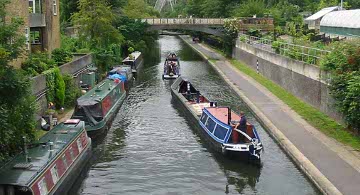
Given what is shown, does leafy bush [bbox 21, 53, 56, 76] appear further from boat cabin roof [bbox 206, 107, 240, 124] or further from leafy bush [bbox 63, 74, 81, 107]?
boat cabin roof [bbox 206, 107, 240, 124]

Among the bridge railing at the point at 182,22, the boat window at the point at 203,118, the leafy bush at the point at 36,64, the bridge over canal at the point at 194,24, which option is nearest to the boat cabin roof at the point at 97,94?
the leafy bush at the point at 36,64

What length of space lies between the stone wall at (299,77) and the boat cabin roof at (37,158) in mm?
13073

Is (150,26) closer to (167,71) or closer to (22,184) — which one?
(167,71)

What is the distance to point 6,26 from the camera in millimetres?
15797

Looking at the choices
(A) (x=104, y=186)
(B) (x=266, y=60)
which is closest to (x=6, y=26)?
(A) (x=104, y=186)

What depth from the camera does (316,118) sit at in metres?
27.5

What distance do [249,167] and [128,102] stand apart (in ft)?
58.8

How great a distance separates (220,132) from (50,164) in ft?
29.1

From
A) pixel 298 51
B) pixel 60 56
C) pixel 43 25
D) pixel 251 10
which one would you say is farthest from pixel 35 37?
pixel 251 10

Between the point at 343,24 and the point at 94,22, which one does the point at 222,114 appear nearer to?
the point at 94,22

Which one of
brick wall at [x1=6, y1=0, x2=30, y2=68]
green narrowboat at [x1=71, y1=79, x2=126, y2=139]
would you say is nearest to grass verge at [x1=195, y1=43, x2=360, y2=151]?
green narrowboat at [x1=71, y1=79, x2=126, y2=139]

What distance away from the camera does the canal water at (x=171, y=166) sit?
62.4ft

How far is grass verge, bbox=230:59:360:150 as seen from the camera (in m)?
23.0

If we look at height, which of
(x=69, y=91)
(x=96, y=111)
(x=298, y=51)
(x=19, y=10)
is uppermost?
(x=19, y=10)
